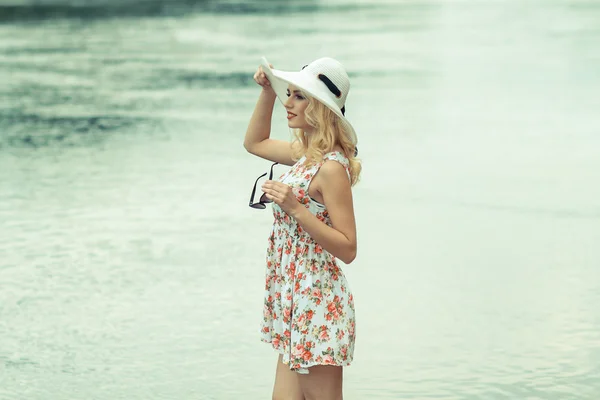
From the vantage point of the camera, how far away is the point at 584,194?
972 centimetres

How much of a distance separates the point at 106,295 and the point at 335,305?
Result: 3087mm

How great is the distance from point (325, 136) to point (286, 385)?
38.4 inches

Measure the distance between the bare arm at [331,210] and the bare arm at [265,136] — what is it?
0.46 m

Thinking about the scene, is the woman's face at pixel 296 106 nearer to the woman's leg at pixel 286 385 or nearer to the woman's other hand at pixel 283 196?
the woman's other hand at pixel 283 196

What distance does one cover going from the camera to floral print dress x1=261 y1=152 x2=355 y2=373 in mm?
4465

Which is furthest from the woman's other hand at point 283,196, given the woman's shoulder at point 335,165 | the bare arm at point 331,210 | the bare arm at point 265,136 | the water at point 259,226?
the water at point 259,226

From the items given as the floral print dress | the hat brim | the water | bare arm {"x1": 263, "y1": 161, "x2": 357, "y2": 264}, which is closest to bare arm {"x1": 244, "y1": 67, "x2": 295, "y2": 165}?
the hat brim

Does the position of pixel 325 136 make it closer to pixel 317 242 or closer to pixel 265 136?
pixel 317 242

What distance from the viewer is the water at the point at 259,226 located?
6.20m

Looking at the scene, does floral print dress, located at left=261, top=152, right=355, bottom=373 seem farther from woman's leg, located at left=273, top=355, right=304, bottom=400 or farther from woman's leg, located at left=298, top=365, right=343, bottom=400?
woman's leg, located at left=273, top=355, right=304, bottom=400

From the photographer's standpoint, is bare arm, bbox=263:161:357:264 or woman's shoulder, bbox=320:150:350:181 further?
woman's shoulder, bbox=320:150:350:181

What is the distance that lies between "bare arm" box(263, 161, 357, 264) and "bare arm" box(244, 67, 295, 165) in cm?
46

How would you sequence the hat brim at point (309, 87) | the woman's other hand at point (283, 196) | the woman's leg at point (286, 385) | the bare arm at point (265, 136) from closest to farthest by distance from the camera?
the woman's other hand at point (283, 196) → the hat brim at point (309, 87) → the woman's leg at point (286, 385) → the bare arm at point (265, 136)

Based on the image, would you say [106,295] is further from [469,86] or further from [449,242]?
[469,86]
